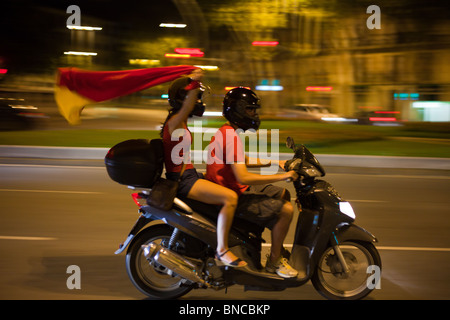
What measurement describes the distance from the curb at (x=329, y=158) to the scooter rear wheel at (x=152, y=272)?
864 centimetres

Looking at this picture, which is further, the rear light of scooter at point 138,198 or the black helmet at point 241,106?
the rear light of scooter at point 138,198

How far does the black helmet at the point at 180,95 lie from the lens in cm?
420

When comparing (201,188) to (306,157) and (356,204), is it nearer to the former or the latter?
(306,157)

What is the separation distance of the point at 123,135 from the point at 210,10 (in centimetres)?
511

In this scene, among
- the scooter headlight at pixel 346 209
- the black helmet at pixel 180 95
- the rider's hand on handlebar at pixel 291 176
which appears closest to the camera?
the rider's hand on handlebar at pixel 291 176

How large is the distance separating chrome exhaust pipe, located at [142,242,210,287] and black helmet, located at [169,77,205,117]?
109 cm

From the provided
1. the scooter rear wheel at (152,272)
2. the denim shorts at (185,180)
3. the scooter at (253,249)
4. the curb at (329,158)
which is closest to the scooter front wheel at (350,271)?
the scooter at (253,249)

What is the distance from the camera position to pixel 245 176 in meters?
4.11

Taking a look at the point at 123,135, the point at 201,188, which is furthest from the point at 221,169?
the point at 123,135

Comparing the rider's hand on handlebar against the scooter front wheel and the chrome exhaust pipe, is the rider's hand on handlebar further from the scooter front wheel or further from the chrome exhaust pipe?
the chrome exhaust pipe

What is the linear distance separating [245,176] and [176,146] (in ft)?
1.93

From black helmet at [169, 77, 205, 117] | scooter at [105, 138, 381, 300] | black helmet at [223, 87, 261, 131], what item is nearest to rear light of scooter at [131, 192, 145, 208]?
scooter at [105, 138, 381, 300]

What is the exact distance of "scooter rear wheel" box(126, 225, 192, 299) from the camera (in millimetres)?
4383

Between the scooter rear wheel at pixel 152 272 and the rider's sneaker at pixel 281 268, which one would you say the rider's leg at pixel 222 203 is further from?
the scooter rear wheel at pixel 152 272
